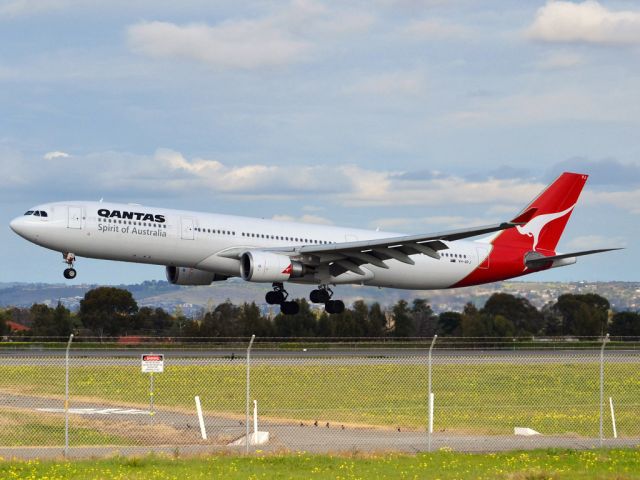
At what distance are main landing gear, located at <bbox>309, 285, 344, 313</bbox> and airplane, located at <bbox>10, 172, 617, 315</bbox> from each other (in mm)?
48

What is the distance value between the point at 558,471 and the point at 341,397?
55.6 feet

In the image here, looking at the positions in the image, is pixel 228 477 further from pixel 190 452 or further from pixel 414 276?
pixel 414 276

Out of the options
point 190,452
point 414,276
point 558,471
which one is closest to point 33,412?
point 190,452

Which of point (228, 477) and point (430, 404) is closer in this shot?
point (228, 477)

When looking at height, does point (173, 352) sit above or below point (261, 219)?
below

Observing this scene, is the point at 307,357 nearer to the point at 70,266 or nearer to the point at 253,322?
the point at 70,266

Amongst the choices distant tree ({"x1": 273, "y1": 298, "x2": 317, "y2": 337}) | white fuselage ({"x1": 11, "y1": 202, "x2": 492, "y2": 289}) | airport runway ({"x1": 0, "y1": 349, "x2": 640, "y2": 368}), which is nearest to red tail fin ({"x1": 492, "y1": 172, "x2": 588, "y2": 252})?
airport runway ({"x1": 0, "y1": 349, "x2": 640, "y2": 368})

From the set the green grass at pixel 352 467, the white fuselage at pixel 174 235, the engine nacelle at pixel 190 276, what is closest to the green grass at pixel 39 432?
the green grass at pixel 352 467

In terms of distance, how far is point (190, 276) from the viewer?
178 feet

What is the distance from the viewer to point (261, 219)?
52.4 meters

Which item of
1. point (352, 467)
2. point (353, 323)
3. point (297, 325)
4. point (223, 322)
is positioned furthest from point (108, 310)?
point (352, 467)

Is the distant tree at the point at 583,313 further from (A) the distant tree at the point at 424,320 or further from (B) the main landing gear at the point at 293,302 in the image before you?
(B) the main landing gear at the point at 293,302

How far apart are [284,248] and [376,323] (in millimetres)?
24517

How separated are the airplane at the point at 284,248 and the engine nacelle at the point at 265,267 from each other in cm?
5
